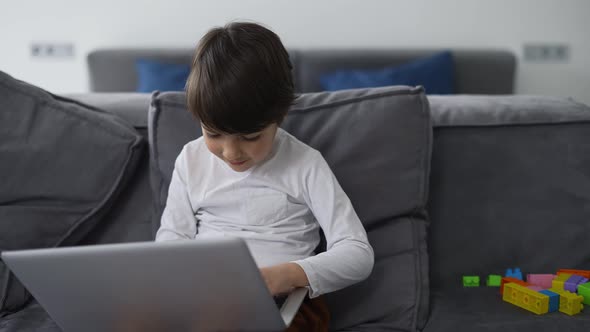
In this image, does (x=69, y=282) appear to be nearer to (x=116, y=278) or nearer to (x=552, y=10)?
(x=116, y=278)

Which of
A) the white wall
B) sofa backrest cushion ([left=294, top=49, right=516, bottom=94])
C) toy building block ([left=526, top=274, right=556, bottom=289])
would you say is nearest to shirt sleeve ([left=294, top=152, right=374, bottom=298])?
toy building block ([left=526, top=274, right=556, bottom=289])

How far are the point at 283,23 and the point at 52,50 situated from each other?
140 cm

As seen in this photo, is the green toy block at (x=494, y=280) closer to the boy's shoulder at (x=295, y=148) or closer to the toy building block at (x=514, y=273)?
the toy building block at (x=514, y=273)

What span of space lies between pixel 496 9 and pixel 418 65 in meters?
0.81

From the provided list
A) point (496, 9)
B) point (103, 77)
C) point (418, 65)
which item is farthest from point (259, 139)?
point (496, 9)

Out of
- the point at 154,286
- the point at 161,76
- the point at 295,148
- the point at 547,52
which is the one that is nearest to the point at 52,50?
the point at 161,76

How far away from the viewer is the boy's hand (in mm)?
980

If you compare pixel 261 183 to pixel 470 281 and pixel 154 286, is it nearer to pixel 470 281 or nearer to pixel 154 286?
pixel 154 286

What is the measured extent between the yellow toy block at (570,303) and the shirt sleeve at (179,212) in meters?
0.77

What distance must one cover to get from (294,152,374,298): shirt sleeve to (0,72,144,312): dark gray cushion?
47 cm

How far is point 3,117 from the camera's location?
4.18 ft

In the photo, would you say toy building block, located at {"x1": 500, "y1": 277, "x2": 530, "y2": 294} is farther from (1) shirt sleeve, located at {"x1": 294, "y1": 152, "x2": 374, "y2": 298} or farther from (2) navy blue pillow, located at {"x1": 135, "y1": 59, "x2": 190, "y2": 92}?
(2) navy blue pillow, located at {"x1": 135, "y1": 59, "x2": 190, "y2": 92}

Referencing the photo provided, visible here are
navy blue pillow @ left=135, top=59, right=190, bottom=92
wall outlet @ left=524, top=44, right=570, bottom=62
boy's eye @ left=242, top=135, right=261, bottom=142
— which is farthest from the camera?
wall outlet @ left=524, top=44, right=570, bottom=62

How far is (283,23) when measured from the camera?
11.7ft
